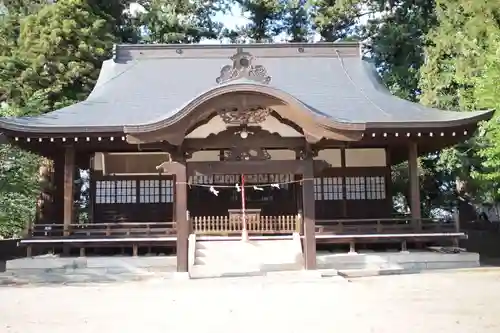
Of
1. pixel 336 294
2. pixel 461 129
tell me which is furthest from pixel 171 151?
pixel 461 129

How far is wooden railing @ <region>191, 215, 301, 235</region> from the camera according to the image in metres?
12.4

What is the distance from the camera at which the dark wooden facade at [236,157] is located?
1114cm

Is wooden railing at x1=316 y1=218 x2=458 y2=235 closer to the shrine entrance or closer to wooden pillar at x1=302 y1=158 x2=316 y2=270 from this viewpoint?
the shrine entrance

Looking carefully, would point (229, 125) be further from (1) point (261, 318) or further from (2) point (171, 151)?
(1) point (261, 318)

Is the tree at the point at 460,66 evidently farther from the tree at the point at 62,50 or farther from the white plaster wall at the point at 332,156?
the tree at the point at 62,50

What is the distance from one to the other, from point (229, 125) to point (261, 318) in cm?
632

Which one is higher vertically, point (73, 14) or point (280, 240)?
point (73, 14)

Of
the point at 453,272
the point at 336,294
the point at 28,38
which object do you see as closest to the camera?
the point at 336,294

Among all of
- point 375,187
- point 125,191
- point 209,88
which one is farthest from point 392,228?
point 125,191

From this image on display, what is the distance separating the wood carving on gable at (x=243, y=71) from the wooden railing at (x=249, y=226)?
341 cm

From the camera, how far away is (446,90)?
18.3m

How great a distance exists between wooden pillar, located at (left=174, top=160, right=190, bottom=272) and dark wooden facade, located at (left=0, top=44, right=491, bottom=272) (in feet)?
0.07

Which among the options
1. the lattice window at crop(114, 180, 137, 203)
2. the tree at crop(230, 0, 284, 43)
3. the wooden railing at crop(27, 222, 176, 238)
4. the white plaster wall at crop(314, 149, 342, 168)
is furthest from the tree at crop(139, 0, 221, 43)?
the wooden railing at crop(27, 222, 176, 238)

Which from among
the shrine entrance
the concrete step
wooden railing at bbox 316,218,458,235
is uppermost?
the shrine entrance
